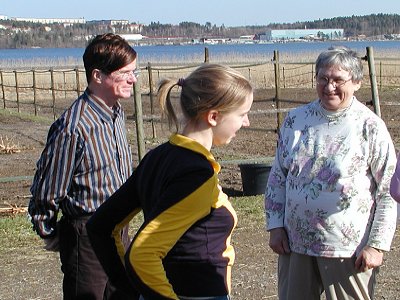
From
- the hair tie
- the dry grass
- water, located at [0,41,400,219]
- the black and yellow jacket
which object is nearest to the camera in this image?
the black and yellow jacket

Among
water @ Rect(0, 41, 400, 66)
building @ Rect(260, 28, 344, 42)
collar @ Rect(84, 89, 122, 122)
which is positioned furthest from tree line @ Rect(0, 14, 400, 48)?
collar @ Rect(84, 89, 122, 122)

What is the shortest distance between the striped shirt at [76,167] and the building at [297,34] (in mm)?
164026

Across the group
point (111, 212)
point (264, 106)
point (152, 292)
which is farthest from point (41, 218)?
point (264, 106)

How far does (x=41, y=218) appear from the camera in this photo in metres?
3.29

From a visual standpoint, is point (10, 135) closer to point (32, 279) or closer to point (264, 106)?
point (264, 106)

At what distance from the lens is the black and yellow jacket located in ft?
7.24

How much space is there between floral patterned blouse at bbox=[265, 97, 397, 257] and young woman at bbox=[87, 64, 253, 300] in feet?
2.90

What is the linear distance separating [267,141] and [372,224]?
35.2ft

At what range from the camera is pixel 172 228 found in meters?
2.21

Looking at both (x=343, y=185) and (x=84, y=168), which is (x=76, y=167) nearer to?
Result: (x=84, y=168)

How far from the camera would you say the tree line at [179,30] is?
A: 144m

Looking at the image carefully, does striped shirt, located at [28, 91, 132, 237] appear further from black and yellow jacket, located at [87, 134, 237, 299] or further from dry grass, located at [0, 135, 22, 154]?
dry grass, located at [0, 135, 22, 154]

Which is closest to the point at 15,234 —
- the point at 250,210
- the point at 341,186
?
the point at 250,210

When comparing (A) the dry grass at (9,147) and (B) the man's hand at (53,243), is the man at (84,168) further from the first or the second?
(A) the dry grass at (9,147)
